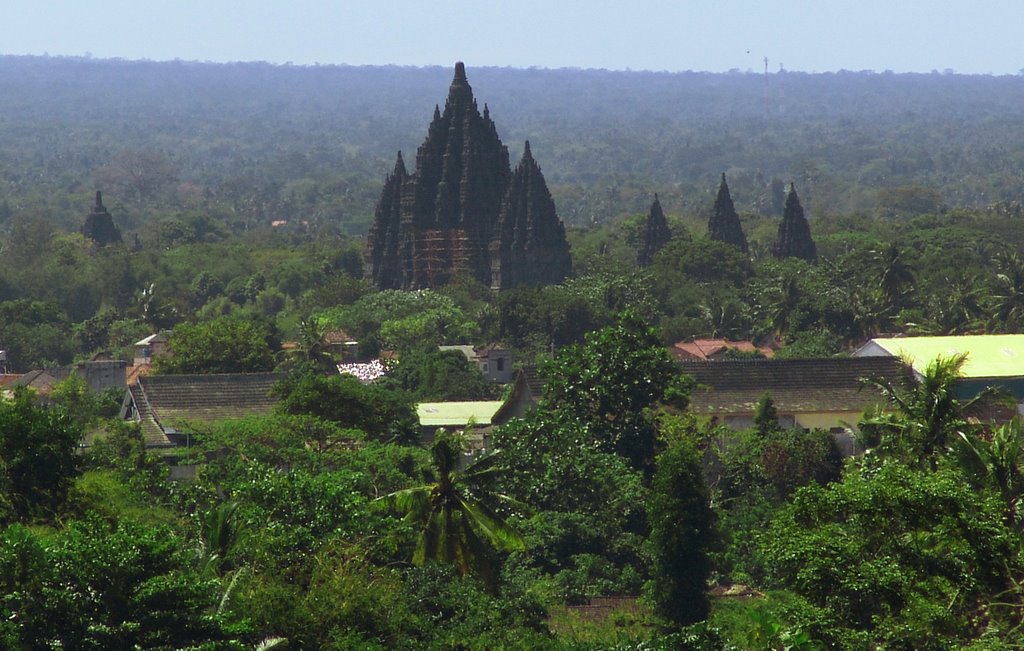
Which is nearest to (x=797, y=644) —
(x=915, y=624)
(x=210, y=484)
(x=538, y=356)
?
(x=915, y=624)

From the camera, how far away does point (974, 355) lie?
59844 millimetres

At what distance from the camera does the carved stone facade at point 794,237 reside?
11381 cm

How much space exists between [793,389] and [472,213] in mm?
43868

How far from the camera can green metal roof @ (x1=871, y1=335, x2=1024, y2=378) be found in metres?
57.7

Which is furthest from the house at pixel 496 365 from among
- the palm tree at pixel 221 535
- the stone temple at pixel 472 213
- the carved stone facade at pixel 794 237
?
the palm tree at pixel 221 535

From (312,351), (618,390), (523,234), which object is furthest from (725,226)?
(618,390)

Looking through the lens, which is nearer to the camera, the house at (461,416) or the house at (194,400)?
the house at (194,400)

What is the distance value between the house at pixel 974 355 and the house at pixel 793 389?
1.38 meters

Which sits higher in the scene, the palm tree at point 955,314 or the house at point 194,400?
the house at point 194,400

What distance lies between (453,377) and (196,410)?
54.1 ft

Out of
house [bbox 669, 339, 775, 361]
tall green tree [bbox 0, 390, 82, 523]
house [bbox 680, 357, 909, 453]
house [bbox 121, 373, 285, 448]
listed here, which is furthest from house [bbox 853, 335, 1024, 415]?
tall green tree [bbox 0, 390, 82, 523]

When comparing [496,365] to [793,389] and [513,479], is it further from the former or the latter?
[513,479]

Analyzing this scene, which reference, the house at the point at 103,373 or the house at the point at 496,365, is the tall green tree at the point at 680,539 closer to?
the house at the point at 496,365

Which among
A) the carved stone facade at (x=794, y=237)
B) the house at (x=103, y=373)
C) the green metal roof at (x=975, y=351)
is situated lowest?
the carved stone facade at (x=794, y=237)
